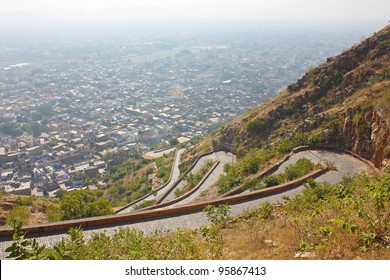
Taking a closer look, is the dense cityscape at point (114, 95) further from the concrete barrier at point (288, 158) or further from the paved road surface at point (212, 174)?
the concrete barrier at point (288, 158)

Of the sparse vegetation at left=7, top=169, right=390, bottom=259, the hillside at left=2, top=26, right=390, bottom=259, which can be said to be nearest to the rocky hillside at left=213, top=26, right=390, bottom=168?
the hillside at left=2, top=26, right=390, bottom=259

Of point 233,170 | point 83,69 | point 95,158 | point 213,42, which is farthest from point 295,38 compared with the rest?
point 233,170

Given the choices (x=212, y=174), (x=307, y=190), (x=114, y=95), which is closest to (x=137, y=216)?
(x=307, y=190)

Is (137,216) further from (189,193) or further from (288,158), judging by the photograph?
(288,158)

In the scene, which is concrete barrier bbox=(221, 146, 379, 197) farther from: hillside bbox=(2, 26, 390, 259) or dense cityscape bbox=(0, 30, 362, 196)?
dense cityscape bbox=(0, 30, 362, 196)

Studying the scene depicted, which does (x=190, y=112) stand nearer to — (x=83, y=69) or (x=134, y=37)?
(x=83, y=69)

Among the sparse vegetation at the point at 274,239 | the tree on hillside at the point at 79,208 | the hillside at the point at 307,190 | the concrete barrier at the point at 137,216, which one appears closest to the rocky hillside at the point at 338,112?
the hillside at the point at 307,190

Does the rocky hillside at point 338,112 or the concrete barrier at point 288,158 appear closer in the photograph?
the concrete barrier at point 288,158
